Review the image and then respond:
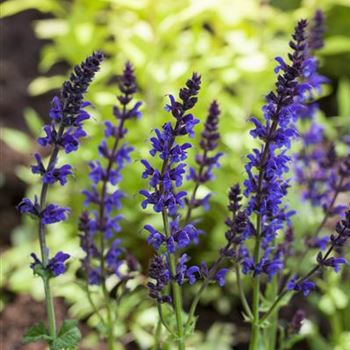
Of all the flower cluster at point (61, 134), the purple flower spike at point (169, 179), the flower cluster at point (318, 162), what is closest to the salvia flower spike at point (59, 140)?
the flower cluster at point (61, 134)

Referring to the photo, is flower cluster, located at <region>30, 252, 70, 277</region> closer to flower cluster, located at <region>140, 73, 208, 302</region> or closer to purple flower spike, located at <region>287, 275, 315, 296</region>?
flower cluster, located at <region>140, 73, 208, 302</region>

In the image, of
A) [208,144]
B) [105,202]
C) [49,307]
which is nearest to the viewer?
[49,307]

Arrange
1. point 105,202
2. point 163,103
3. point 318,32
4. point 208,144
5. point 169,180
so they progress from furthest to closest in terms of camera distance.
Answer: point 163,103
point 318,32
point 105,202
point 208,144
point 169,180

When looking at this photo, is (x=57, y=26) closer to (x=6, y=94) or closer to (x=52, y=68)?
(x=6, y=94)

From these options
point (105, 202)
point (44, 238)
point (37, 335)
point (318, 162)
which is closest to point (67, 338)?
point (37, 335)

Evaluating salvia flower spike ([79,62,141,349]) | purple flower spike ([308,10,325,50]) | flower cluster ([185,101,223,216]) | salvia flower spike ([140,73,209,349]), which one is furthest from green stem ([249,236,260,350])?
purple flower spike ([308,10,325,50])

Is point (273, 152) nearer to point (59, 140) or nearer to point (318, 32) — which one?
point (59, 140)
